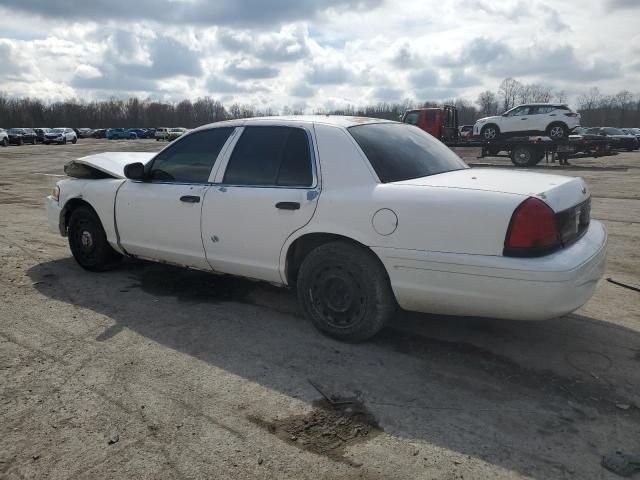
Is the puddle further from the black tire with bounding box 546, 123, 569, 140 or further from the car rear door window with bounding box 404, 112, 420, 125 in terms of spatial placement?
the car rear door window with bounding box 404, 112, 420, 125

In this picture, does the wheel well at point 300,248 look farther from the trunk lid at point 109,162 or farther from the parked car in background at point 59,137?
the parked car in background at point 59,137

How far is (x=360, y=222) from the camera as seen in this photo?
352 cm

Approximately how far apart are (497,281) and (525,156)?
1942 centimetres

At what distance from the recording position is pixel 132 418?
9.36 ft

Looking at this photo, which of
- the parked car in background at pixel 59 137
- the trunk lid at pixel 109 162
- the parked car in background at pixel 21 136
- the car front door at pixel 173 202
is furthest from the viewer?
the parked car in background at pixel 59 137

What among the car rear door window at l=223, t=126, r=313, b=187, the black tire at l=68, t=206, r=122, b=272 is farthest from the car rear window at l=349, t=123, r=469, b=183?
the black tire at l=68, t=206, r=122, b=272

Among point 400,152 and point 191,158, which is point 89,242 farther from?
point 400,152

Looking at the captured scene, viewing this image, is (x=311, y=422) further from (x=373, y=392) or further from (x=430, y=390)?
(x=430, y=390)

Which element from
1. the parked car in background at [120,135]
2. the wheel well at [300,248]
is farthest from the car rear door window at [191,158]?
the parked car in background at [120,135]

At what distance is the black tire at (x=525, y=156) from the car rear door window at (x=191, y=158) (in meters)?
18.6

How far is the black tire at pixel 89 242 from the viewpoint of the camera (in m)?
5.43

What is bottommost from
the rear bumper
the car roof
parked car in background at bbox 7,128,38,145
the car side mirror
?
the rear bumper

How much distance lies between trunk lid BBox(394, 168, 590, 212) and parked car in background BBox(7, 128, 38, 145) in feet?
166

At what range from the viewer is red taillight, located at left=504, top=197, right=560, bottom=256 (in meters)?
3.03
